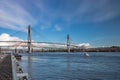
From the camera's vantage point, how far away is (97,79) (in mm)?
19062

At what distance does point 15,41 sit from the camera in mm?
121062

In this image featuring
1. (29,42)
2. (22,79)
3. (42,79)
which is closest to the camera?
(22,79)

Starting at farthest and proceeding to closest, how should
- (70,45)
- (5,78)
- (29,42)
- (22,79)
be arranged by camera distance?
(70,45) < (29,42) < (5,78) < (22,79)

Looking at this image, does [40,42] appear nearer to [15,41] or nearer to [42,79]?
[15,41]

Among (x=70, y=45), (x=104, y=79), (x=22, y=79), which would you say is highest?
(x=70, y=45)

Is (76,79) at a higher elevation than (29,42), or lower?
lower

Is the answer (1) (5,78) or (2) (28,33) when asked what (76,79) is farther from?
(2) (28,33)

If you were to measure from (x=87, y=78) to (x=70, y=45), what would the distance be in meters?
123

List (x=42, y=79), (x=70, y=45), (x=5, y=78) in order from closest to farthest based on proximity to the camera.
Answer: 1. (x=5, y=78)
2. (x=42, y=79)
3. (x=70, y=45)

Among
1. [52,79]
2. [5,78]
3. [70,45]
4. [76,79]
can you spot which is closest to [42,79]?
[52,79]

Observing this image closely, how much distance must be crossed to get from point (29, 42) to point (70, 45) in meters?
36.8

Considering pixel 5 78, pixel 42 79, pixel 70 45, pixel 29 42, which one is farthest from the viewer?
pixel 70 45

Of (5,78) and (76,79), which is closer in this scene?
(5,78)

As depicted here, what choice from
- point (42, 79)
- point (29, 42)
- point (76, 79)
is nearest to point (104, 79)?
point (76, 79)
